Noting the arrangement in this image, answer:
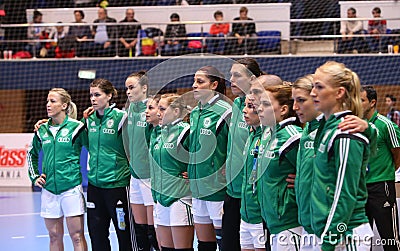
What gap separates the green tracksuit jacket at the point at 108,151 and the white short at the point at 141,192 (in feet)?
0.30

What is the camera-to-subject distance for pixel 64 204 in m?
6.66

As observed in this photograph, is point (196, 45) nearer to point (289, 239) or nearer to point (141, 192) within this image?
point (141, 192)

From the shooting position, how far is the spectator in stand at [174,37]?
15.2 m

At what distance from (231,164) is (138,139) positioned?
5.02 feet

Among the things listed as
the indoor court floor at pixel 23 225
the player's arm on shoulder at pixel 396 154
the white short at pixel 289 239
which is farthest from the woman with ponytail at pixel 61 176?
the player's arm on shoulder at pixel 396 154

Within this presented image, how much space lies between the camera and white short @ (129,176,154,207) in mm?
6633

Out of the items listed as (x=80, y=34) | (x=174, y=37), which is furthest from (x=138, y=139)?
(x=80, y=34)

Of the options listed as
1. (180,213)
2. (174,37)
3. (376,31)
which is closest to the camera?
(180,213)

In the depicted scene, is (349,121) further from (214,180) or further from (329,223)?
(214,180)

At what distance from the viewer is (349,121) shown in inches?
Result: 150

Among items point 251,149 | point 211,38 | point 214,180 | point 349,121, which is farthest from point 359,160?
point 211,38

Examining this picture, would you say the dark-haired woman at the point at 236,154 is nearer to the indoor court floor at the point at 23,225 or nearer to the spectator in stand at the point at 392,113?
the indoor court floor at the point at 23,225

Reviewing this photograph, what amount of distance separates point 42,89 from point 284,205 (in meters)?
11.9

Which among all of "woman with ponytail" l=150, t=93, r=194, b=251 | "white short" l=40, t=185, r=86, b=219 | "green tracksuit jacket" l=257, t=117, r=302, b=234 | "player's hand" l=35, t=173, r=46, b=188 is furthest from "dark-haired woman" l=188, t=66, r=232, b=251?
"player's hand" l=35, t=173, r=46, b=188
